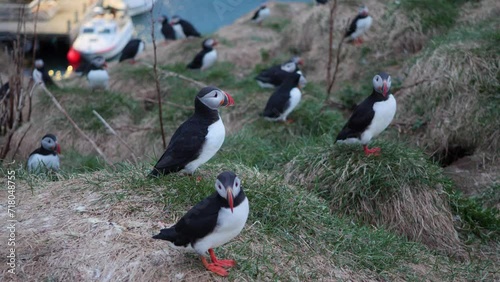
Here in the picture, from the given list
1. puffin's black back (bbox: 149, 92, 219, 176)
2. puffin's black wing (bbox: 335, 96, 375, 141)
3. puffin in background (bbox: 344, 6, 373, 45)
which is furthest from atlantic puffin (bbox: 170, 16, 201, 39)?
puffin's black back (bbox: 149, 92, 219, 176)

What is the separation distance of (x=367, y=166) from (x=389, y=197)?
0.95 ft

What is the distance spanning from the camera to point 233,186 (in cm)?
336

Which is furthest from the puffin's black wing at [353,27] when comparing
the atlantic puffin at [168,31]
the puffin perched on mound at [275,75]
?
the atlantic puffin at [168,31]

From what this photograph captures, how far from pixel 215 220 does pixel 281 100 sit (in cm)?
383

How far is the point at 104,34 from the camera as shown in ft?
57.2

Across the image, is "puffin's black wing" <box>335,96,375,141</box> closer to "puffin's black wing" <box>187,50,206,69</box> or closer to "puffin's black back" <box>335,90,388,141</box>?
"puffin's black back" <box>335,90,388,141</box>

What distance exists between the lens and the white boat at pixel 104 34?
A: 16734mm

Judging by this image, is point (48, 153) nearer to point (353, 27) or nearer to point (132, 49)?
point (353, 27)

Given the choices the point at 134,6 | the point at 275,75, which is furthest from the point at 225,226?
the point at 134,6

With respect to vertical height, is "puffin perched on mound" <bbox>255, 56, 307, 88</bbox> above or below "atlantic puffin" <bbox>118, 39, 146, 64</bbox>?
above

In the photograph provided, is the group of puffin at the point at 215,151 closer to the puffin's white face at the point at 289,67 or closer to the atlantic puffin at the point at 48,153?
the atlantic puffin at the point at 48,153

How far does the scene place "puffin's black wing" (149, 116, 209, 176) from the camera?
4.30m

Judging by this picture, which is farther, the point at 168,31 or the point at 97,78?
the point at 168,31

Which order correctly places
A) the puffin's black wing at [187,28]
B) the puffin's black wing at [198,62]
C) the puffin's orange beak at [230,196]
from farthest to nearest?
the puffin's black wing at [187,28], the puffin's black wing at [198,62], the puffin's orange beak at [230,196]
